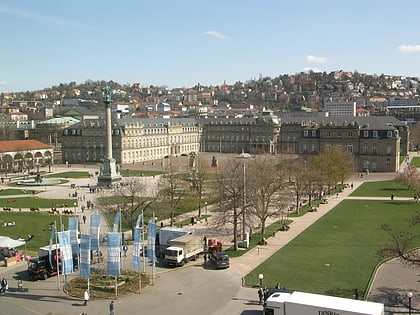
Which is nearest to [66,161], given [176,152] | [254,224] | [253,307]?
[176,152]

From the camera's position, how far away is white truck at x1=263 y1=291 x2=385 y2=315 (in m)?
18.6

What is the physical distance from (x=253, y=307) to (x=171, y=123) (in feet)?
335

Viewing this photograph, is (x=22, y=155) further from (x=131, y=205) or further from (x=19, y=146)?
(x=131, y=205)

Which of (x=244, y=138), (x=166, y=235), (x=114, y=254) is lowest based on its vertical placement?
(x=166, y=235)

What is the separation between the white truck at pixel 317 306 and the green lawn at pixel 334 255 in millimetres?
5709

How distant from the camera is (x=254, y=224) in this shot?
43625 millimetres

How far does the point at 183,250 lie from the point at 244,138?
318 ft

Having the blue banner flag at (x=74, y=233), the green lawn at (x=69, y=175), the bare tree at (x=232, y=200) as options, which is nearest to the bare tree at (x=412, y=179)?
the bare tree at (x=232, y=200)

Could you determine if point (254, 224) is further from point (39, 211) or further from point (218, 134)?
point (218, 134)

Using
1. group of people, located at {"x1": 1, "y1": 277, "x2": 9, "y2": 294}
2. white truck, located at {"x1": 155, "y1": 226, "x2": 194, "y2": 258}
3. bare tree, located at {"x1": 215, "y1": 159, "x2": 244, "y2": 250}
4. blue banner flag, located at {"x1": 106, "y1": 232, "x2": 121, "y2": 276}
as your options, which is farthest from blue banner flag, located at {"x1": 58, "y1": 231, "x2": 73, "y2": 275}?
bare tree, located at {"x1": 215, "y1": 159, "x2": 244, "y2": 250}

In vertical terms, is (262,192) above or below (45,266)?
above

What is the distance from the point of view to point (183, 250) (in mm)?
31203

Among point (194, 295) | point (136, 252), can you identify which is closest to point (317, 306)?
point (194, 295)

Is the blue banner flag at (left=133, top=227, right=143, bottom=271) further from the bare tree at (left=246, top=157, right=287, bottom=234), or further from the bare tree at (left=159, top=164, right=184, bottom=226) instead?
the bare tree at (left=159, top=164, right=184, bottom=226)
